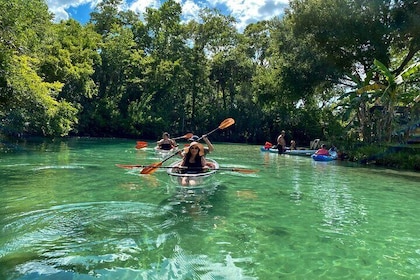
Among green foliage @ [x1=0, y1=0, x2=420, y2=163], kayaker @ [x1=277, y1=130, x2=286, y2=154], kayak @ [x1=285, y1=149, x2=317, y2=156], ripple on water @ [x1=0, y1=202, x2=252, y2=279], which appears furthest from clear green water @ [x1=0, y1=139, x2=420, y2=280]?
kayak @ [x1=285, y1=149, x2=317, y2=156]

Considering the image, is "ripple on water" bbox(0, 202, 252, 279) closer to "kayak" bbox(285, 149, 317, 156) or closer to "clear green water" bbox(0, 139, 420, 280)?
"clear green water" bbox(0, 139, 420, 280)

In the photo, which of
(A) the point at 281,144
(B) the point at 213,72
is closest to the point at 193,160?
(A) the point at 281,144

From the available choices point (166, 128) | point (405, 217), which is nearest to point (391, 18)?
point (405, 217)

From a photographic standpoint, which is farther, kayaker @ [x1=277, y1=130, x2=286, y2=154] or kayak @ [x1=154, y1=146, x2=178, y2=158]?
kayaker @ [x1=277, y1=130, x2=286, y2=154]

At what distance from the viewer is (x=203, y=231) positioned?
665 cm

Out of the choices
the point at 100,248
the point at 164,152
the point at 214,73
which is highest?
the point at 214,73

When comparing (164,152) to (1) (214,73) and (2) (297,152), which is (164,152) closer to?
(2) (297,152)

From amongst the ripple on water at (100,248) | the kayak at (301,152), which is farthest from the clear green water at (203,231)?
the kayak at (301,152)

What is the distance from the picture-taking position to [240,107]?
157ft

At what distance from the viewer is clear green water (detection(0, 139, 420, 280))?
500 cm

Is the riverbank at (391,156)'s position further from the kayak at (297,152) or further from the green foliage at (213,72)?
the kayak at (297,152)

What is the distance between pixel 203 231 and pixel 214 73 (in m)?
45.4

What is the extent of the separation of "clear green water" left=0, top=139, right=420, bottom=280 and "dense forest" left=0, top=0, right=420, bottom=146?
911 cm

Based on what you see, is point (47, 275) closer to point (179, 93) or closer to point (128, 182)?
point (128, 182)
